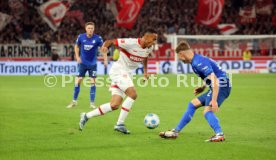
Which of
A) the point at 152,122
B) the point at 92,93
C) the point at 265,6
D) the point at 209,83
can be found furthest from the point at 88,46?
the point at 265,6

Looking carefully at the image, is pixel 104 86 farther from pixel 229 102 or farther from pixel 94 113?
pixel 94 113

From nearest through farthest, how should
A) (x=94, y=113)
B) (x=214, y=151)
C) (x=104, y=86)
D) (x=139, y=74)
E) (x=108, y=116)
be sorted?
1. (x=214, y=151)
2. (x=94, y=113)
3. (x=108, y=116)
4. (x=104, y=86)
5. (x=139, y=74)

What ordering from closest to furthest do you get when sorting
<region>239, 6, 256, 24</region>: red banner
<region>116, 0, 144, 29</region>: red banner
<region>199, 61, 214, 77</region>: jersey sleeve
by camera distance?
<region>199, 61, 214, 77</region>: jersey sleeve < <region>116, 0, 144, 29</region>: red banner < <region>239, 6, 256, 24</region>: red banner

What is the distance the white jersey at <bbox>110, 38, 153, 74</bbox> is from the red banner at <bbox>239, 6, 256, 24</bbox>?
31976 millimetres

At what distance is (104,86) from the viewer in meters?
26.7

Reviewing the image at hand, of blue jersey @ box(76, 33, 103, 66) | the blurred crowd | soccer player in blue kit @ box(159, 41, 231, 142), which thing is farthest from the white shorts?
the blurred crowd

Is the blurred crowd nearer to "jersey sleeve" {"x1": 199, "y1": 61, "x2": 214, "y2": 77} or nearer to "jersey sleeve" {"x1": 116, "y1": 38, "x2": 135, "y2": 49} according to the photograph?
"jersey sleeve" {"x1": 116, "y1": 38, "x2": 135, "y2": 49}

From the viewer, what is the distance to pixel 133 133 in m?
11.8

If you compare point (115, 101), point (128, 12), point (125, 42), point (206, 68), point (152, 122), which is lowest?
point (152, 122)

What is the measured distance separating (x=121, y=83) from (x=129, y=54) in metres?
0.64

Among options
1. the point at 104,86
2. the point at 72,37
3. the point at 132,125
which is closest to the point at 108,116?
the point at 132,125

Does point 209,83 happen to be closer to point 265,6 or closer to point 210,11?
point 210,11

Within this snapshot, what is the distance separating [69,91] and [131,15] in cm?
1305

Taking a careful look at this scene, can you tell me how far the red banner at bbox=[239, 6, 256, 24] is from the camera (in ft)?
141
